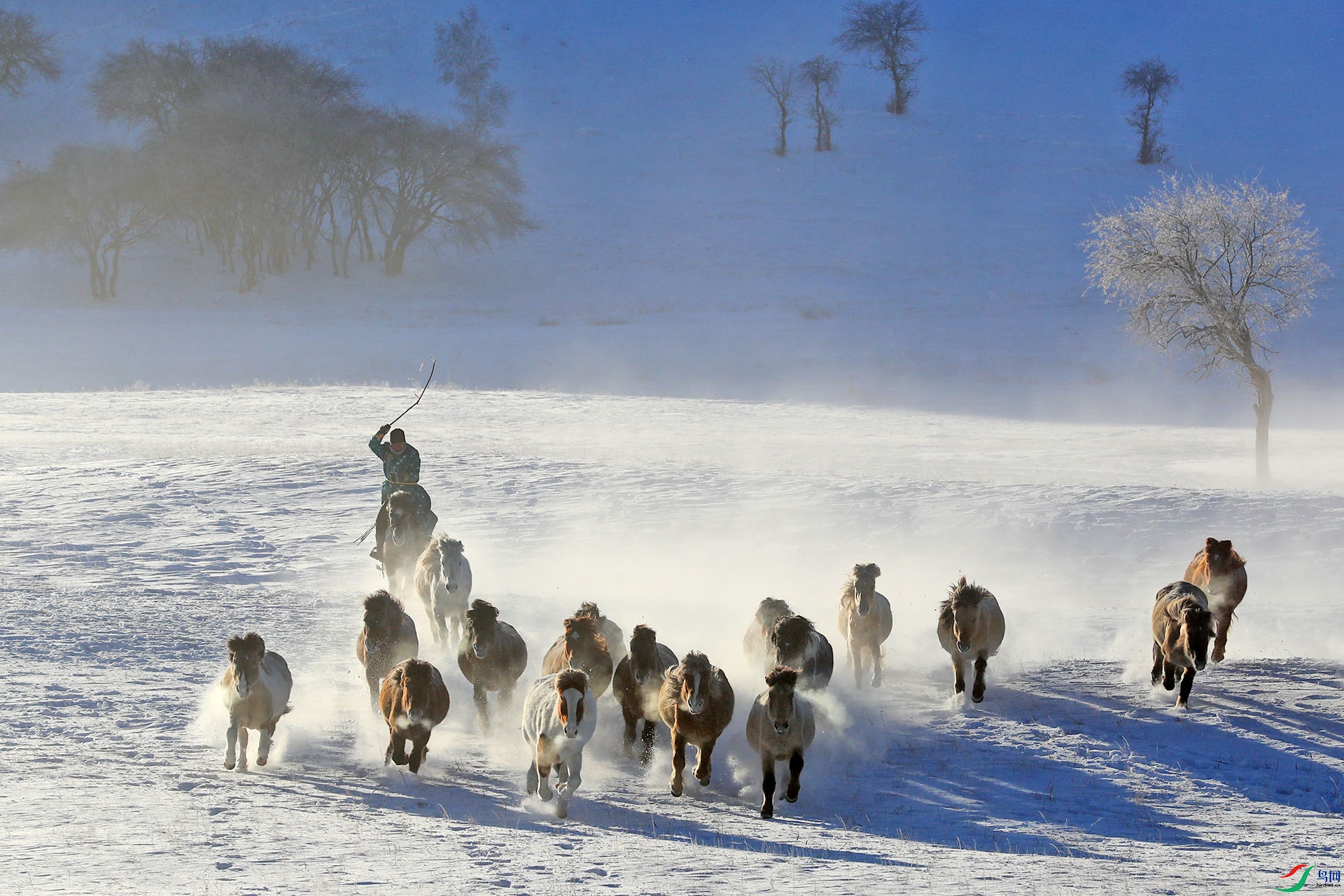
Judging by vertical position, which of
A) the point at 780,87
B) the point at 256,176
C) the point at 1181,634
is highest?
the point at 780,87

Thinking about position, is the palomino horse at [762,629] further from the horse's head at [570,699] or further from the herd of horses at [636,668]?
the horse's head at [570,699]

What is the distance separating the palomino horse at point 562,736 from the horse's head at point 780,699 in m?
1.30

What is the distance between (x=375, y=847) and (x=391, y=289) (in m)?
58.8

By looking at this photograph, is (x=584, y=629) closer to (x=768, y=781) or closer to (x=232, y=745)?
(x=768, y=781)

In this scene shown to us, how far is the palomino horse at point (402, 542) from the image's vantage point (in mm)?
14430

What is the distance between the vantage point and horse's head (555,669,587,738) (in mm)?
8453

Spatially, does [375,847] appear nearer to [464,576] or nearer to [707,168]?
[464,576]

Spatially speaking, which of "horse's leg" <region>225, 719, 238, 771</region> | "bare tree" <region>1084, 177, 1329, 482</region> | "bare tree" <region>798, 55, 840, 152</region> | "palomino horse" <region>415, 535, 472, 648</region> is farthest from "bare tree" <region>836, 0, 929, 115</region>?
"horse's leg" <region>225, 719, 238, 771</region>

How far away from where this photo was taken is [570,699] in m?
8.52

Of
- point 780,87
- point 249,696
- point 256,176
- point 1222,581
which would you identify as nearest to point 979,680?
point 1222,581

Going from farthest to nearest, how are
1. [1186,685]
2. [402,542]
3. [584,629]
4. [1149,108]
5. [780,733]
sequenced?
[1149,108], [402,542], [1186,685], [584,629], [780,733]

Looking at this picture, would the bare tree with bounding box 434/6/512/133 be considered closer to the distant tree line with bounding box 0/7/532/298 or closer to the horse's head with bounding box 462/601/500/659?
the distant tree line with bounding box 0/7/532/298

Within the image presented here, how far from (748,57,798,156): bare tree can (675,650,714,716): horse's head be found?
Result: 82995 millimetres

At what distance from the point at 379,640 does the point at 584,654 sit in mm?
1860
